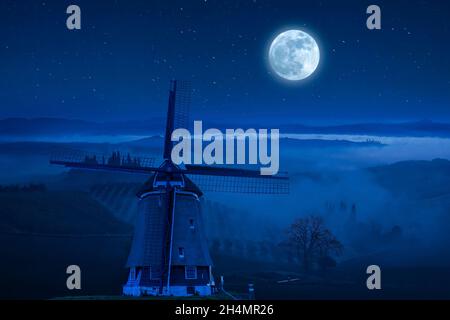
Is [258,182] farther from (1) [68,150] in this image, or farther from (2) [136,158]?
(1) [68,150]

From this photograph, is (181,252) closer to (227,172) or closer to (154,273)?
(154,273)

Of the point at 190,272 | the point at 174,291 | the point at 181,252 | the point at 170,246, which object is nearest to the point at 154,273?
the point at 174,291

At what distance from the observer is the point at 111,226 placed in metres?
42.5

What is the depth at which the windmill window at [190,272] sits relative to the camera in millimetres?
31141

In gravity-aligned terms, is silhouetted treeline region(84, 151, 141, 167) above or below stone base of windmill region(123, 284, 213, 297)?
above

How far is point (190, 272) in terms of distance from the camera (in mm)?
31266

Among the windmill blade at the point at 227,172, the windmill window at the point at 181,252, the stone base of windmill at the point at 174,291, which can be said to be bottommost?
the stone base of windmill at the point at 174,291

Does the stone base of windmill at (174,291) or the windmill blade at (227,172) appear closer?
the stone base of windmill at (174,291)

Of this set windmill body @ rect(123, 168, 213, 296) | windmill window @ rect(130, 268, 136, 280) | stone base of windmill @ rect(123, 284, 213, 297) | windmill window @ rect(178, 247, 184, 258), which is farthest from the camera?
windmill window @ rect(130, 268, 136, 280)

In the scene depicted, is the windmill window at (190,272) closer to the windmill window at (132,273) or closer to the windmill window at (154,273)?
the windmill window at (154,273)

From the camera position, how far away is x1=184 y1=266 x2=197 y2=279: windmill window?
3114cm

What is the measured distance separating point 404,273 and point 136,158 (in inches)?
647

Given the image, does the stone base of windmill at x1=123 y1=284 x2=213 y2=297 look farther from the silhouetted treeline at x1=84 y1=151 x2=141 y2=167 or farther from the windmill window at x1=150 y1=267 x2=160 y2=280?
the silhouetted treeline at x1=84 y1=151 x2=141 y2=167

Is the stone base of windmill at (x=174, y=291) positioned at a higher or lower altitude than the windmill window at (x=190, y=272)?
lower
